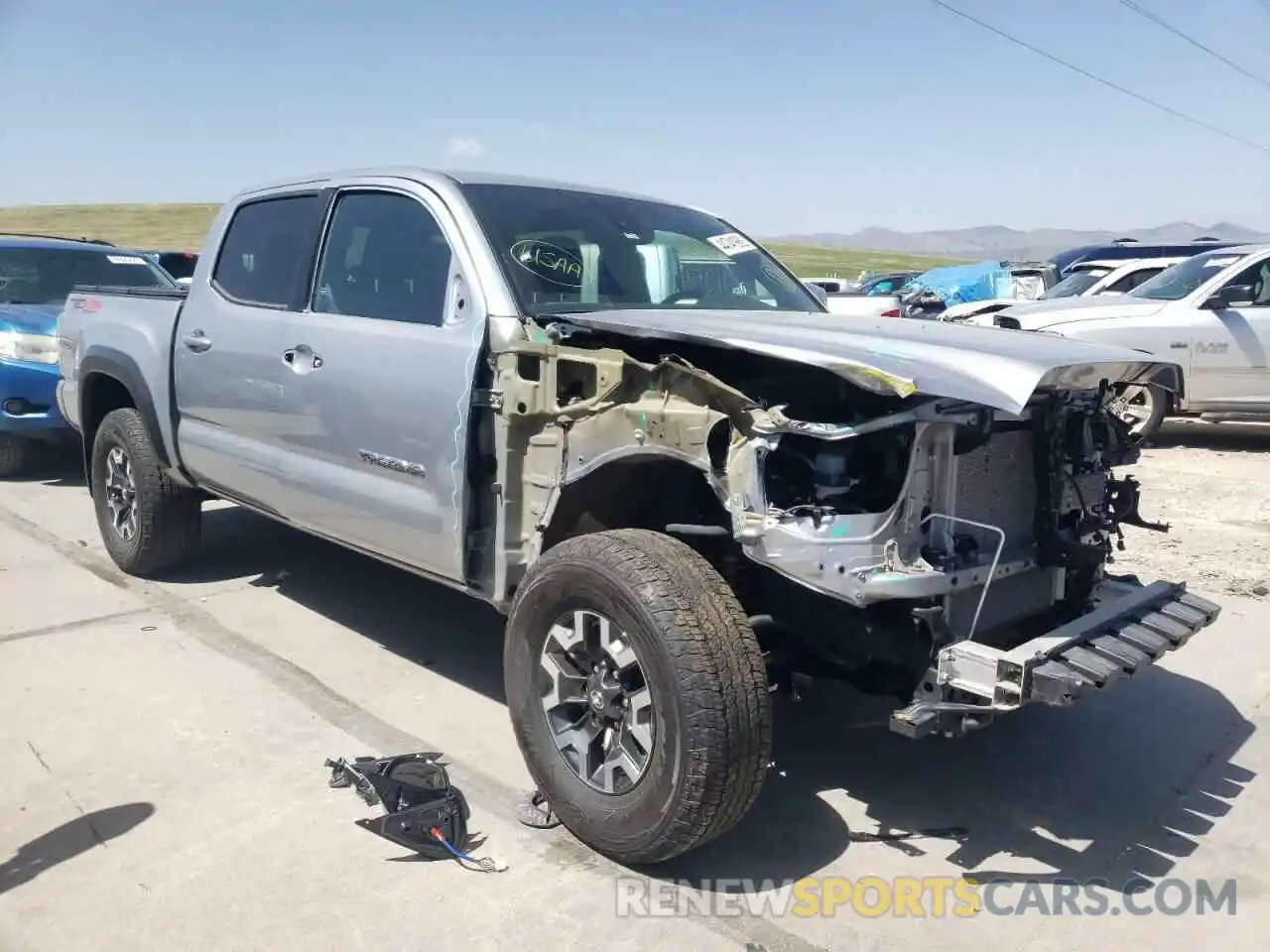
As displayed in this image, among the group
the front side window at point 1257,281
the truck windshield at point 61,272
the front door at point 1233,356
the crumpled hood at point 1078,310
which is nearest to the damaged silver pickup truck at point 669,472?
the truck windshield at point 61,272

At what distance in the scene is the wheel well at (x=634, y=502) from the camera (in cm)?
342

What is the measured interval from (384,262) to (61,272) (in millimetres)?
6198

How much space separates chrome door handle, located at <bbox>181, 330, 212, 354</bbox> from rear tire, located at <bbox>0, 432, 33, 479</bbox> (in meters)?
4.30

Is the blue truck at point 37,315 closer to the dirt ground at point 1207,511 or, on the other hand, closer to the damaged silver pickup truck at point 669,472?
the damaged silver pickup truck at point 669,472

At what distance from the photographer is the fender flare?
534cm

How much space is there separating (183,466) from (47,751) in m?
1.85

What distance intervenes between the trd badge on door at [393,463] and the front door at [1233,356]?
813 cm

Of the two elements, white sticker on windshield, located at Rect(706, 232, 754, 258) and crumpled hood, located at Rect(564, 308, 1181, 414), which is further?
white sticker on windshield, located at Rect(706, 232, 754, 258)

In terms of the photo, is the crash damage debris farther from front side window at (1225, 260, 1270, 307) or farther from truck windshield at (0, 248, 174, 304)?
front side window at (1225, 260, 1270, 307)

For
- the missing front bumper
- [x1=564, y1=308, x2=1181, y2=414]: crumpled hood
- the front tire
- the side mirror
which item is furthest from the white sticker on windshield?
the side mirror

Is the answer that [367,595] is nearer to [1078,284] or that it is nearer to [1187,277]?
[1187,277]

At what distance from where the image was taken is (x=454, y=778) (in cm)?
357

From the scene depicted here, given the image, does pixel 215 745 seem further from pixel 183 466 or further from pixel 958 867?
pixel 958 867

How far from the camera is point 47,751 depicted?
3.71 m
